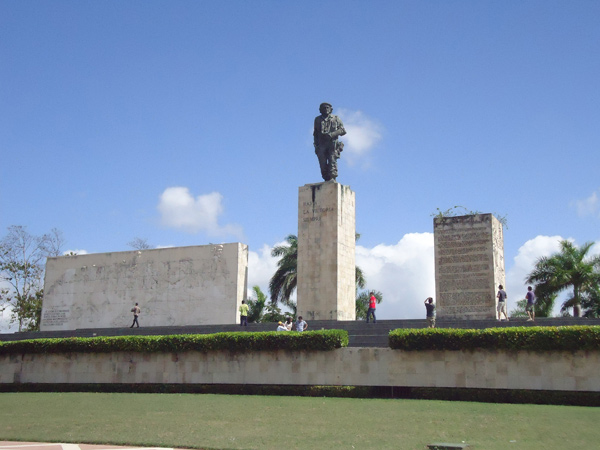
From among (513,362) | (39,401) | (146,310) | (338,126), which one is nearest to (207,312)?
(146,310)

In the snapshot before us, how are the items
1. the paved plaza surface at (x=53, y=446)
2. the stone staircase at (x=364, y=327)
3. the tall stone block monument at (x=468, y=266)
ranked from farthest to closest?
1. the tall stone block monument at (x=468, y=266)
2. the stone staircase at (x=364, y=327)
3. the paved plaza surface at (x=53, y=446)

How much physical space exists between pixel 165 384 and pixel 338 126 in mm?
9940

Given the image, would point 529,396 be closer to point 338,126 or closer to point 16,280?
point 338,126

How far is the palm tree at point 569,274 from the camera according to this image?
2406 centimetres

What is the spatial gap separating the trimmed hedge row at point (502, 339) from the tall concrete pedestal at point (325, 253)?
6305mm

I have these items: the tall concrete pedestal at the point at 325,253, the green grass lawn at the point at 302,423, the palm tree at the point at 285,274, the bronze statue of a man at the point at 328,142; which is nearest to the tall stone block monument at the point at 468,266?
the tall concrete pedestal at the point at 325,253

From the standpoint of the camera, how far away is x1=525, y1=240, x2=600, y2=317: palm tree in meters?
24.1

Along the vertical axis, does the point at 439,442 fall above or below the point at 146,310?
below

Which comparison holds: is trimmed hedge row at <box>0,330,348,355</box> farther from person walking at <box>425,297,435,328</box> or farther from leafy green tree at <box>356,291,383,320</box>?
leafy green tree at <box>356,291,383,320</box>

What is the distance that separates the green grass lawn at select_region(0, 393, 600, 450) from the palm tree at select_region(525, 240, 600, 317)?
45.1 feet

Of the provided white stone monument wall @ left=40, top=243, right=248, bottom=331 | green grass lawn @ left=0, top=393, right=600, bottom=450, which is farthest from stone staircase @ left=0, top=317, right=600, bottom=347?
green grass lawn @ left=0, top=393, right=600, bottom=450

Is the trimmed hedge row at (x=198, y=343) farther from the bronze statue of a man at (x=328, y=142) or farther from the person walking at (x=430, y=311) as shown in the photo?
the bronze statue of a man at (x=328, y=142)

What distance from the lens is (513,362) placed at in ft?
42.7

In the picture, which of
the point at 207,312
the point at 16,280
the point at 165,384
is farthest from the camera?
the point at 16,280
